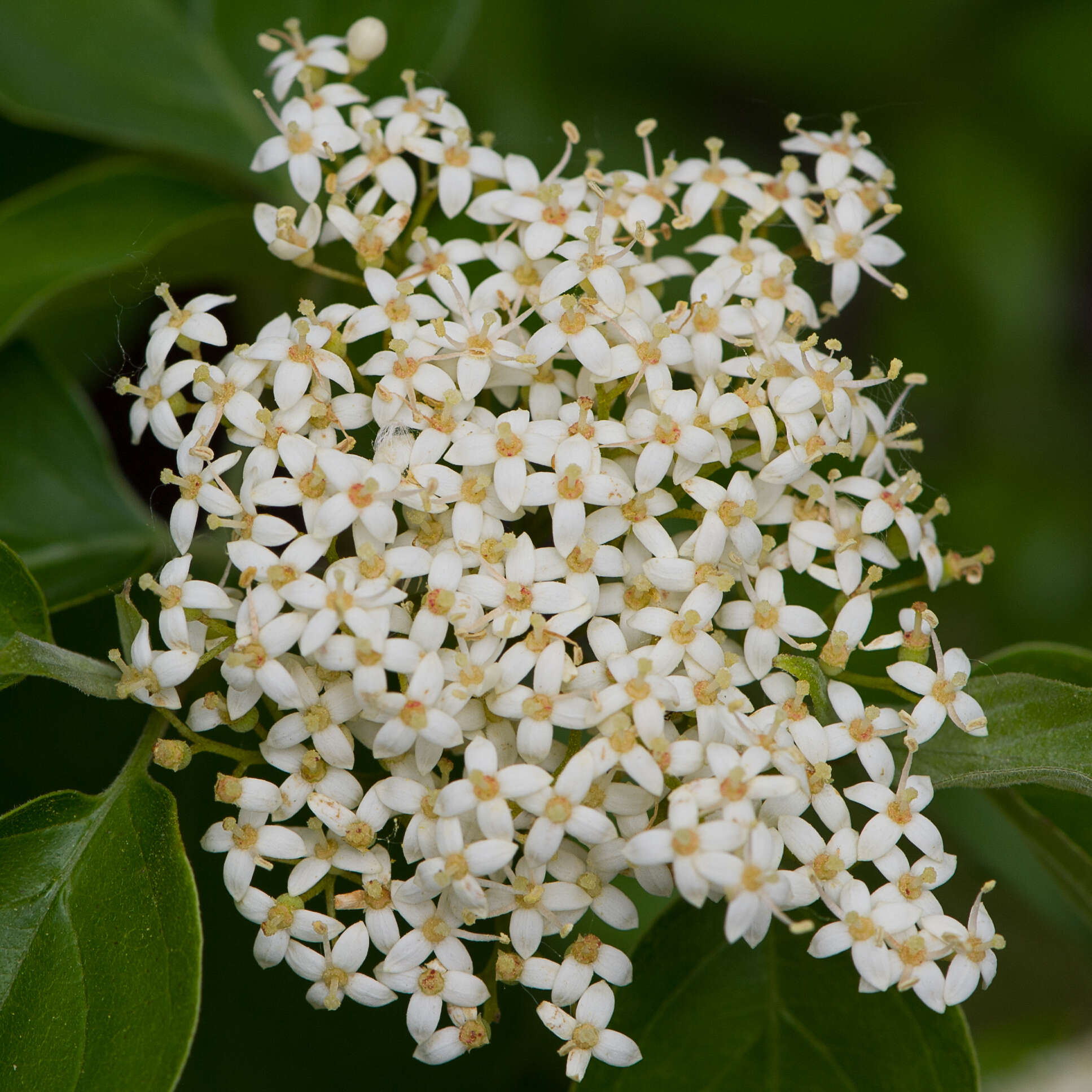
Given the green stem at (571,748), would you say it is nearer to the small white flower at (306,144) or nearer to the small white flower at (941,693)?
the small white flower at (941,693)

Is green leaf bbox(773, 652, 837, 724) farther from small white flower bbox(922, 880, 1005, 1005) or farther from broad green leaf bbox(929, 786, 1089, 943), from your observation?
Answer: broad green leaf bbox(929, 786, 1089, 943)

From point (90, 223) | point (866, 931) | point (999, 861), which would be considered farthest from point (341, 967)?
point (999, 861)

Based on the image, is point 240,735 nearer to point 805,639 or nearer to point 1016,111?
point 805,639

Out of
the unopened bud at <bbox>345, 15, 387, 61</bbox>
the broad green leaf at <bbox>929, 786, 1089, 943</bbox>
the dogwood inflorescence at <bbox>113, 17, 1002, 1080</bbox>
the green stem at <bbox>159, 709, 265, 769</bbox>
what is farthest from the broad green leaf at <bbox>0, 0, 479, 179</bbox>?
the broad green leaf at <bbox>929, 786, 1089, 943</bbox>

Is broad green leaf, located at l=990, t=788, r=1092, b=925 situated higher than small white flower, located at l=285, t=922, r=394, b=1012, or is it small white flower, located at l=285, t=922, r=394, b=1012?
broad green leaf, located at l=990, t=788, r=1092, b=925

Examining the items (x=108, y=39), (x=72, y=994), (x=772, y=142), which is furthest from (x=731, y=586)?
(x=772, y=142)

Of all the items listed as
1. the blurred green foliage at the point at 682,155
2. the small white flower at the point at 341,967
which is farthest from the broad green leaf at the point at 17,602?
the small white flower at the point at 341,967
